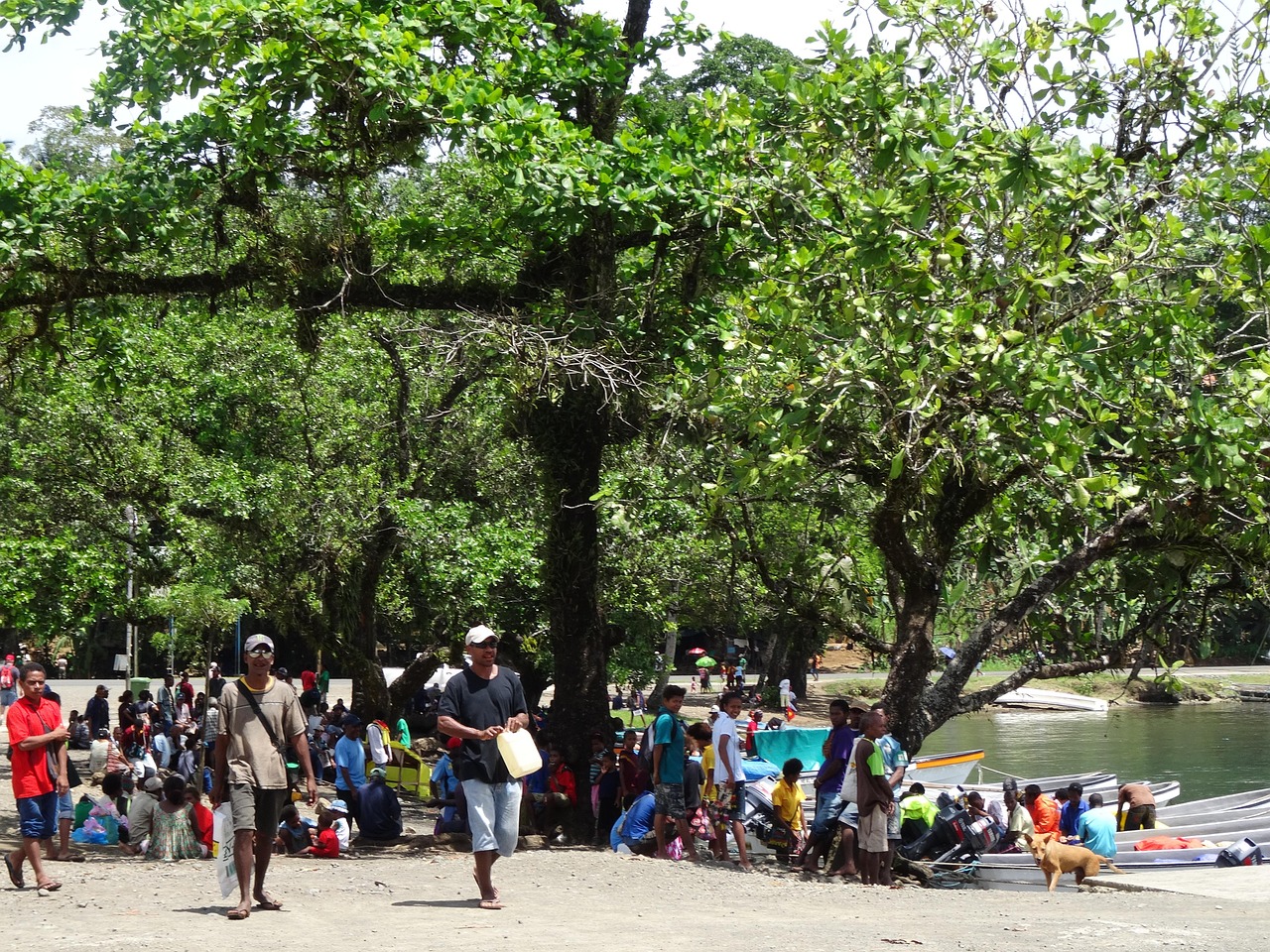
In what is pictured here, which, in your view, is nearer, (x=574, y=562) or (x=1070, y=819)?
(x=574, y=562)

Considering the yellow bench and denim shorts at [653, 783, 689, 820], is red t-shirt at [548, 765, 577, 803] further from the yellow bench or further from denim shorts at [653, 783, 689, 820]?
the yellow bench

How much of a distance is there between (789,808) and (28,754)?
6.82 meters

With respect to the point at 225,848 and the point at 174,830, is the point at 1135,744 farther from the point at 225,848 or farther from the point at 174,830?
the point at 225,848

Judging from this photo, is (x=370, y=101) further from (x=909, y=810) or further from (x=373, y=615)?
(x=373, y=615)

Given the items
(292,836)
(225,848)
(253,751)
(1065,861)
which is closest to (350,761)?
(292,836)

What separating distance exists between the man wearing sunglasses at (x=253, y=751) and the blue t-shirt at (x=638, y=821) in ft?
15.4

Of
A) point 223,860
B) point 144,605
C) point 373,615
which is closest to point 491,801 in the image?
point 223,860

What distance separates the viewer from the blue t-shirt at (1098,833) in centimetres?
1324

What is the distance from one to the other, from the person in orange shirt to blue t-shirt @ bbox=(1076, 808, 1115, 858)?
1356 mm

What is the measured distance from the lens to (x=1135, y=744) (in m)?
34.8

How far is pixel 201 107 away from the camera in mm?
10172

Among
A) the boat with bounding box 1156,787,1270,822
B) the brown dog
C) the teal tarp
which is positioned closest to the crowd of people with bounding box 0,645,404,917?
the brown dog

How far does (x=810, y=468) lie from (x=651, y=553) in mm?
9432

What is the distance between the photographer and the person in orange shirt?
48.9 ft
